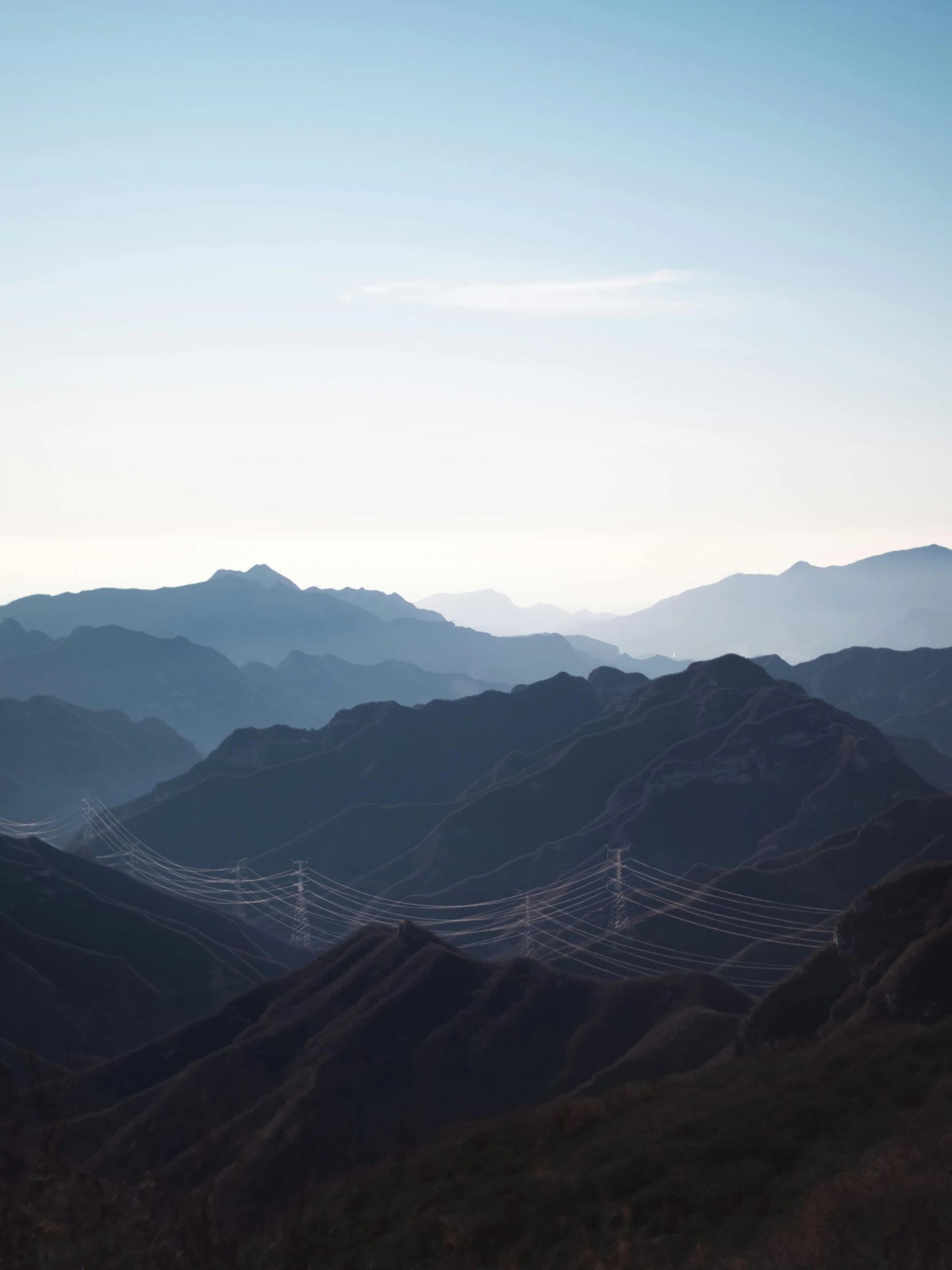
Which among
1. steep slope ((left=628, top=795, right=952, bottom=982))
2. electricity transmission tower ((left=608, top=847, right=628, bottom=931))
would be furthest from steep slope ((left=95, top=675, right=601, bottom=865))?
steep slope ((left=628, top=795, right=952, bottom=982))

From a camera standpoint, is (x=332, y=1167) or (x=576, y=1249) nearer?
(x=576, y=1249)

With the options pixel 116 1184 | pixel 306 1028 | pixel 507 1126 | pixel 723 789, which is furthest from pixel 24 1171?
pixel 723 789

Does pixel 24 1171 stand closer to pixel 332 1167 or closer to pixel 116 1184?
pixel 116 1184

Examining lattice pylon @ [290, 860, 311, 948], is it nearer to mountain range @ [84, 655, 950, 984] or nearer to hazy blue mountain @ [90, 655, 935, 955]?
mountain range @ [84, 655, 950, 984]

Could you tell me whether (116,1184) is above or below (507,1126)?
above

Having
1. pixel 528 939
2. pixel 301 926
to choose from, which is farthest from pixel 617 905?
pixel 301 926

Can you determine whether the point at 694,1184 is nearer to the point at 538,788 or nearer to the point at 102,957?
the point at 102,957

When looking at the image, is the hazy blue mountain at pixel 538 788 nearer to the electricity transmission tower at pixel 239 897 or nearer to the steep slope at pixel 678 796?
the steep slope at pixel 678 796
